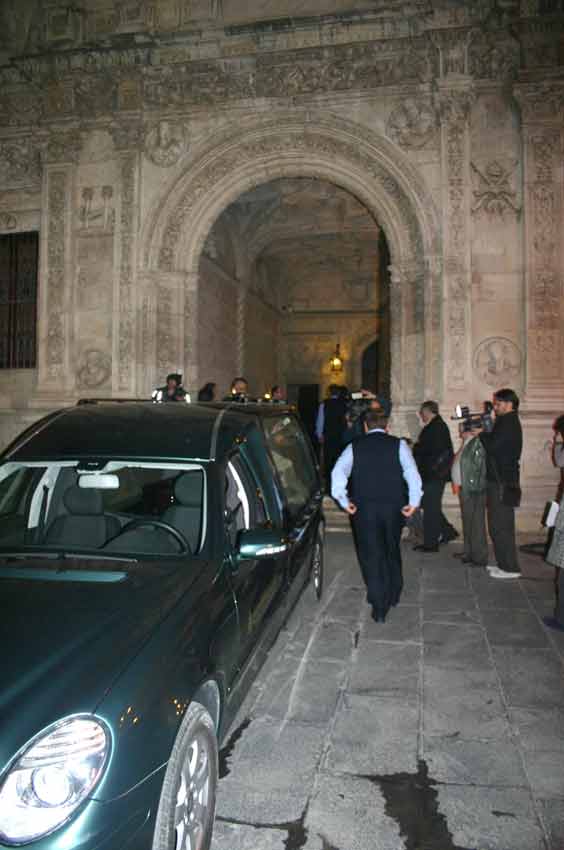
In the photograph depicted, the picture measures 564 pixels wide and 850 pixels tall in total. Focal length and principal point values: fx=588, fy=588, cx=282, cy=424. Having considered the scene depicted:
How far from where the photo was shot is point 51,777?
1713mm

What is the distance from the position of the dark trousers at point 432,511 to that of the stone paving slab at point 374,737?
4191 millimetres

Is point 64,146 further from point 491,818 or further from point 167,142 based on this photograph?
point 491,818

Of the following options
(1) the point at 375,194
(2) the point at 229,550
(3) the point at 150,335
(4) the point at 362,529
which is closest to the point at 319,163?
(1) the point at 375,194

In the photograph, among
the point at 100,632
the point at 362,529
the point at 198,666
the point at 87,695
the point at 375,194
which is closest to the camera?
the point at 87,695

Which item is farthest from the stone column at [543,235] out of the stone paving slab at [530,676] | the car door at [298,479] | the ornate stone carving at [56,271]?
the ornate stone carving at [56,271]

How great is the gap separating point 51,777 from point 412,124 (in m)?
11.1

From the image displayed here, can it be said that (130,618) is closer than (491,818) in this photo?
Yes

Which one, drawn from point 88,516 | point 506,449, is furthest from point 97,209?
point 88,516

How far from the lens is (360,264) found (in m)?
22.0

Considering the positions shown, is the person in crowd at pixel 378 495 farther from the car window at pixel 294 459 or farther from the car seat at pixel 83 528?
the car seat at pixel 83 528

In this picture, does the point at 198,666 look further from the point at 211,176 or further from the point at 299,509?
the point at 211,176

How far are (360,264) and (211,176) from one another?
11.6 meters

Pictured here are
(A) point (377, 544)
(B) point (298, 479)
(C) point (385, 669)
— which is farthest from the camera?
(B) point (298, 479)

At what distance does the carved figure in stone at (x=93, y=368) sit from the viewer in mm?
11297
